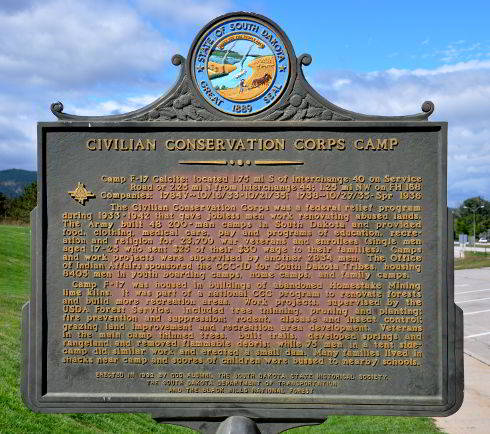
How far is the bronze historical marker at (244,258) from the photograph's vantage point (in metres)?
5.23

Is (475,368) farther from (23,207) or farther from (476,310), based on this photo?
(23,207)

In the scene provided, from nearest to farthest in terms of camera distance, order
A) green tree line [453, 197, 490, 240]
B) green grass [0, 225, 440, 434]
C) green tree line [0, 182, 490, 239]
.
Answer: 1. green grass [0, 225, 440, 434]
2. green tree line [0, 182, 490, 239]
3. green tree line [453, 197, 490, 240]

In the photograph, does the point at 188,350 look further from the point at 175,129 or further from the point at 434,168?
the point at 434,168

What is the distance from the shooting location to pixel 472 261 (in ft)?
152

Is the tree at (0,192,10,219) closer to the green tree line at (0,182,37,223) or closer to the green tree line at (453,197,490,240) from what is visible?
the green tree line at (0,182,37,223)

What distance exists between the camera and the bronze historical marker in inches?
206

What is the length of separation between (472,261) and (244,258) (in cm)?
4523

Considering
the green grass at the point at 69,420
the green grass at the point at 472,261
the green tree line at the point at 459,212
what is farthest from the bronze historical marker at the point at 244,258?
the green tree line at the point at 459,212

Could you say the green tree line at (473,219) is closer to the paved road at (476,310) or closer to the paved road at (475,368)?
the paved road at (476,310)

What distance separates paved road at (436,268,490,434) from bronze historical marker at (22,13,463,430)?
427 centimetres

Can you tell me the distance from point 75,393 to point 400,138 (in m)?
3.96

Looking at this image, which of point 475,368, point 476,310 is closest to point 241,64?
point 475,368

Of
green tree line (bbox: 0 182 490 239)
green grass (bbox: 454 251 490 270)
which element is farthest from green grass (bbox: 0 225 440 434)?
green tree line (bbox: 0 182 490 239)

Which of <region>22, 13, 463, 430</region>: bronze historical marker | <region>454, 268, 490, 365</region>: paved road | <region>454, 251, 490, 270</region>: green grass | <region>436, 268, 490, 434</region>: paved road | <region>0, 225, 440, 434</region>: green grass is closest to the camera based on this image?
<region>22, 13, 463, 430</region>: bronze historical marker
